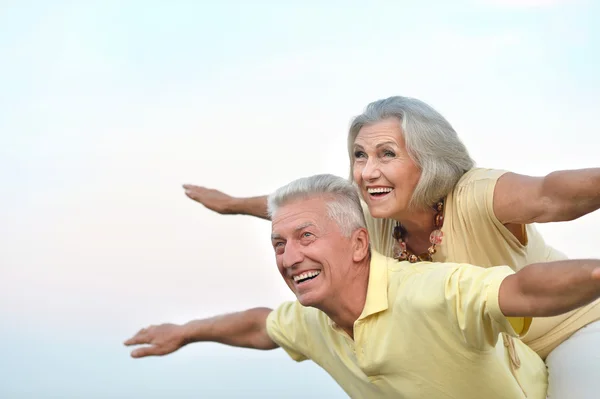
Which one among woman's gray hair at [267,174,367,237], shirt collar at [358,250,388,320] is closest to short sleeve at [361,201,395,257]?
woman's gray hair at [267,174,367,237]

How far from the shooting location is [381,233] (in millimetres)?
5391

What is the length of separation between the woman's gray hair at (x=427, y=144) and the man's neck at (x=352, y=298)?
730 millimetres

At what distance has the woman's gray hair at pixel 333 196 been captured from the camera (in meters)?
4.36

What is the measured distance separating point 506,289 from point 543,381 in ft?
4.58

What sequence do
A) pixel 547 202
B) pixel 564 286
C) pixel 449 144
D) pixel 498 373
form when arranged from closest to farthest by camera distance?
1. pixel 564 286
2. pixel 498 373
3. pixel 547 202
4. pixel 449 144

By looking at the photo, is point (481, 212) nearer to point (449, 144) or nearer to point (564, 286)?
point (449, 144)

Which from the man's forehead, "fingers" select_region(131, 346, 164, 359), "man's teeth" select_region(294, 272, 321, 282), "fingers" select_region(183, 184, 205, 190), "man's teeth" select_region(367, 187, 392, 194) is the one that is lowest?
"fingers" select_region(131, 346, 164, 359)

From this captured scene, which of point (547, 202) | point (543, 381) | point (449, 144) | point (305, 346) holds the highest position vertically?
point (449, 144)

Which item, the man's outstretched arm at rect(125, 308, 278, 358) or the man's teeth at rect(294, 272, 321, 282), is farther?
the man's outstretched arm at rect(125, 308, 278, 358)

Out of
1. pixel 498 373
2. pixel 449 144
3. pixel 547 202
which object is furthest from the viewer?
pixel 449 144

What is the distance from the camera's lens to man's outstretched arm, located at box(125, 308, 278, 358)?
5.48 metres

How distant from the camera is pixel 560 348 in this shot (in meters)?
4.88

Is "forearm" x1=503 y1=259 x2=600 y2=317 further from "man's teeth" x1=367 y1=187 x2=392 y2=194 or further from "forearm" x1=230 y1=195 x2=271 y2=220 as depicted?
"forearm" x1=230 y1=195 x2=271 y2=220

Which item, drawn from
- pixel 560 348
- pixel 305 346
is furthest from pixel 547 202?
pixel 305 346
